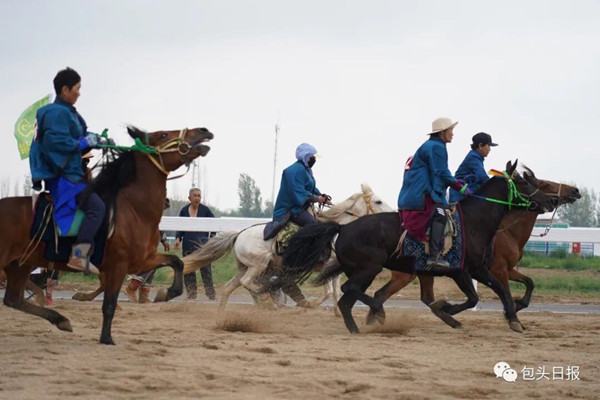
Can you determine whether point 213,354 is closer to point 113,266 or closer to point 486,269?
point 113,266

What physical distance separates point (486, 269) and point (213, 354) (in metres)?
4.64

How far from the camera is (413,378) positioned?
25.7ft

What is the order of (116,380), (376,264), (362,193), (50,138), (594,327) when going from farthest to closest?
(362,193) < (594,327) < (376,264) < (50,138) < (116,380)

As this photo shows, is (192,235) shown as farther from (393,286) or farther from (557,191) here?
(557,191)

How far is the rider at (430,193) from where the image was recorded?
11.8 meters

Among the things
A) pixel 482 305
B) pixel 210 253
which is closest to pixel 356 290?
pixel 210 253

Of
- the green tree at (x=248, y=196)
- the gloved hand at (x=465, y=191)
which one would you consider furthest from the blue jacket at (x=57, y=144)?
the green tree at (x=248, y=196)

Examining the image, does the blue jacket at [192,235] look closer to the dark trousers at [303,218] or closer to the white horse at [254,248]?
the white horse at [254,248]

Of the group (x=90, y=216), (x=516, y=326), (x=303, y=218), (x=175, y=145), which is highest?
(x=175, y=145)

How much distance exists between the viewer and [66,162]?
954cm

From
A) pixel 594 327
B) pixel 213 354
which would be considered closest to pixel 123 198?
pixel 213 354

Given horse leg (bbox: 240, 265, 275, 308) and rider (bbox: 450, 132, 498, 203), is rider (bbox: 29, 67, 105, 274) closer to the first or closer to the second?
horse leg (bbox: 240, 265, 275, 308)

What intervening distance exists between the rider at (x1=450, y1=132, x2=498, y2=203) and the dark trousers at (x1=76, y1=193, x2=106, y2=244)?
575 centimetres

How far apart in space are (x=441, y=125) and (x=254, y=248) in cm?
371
